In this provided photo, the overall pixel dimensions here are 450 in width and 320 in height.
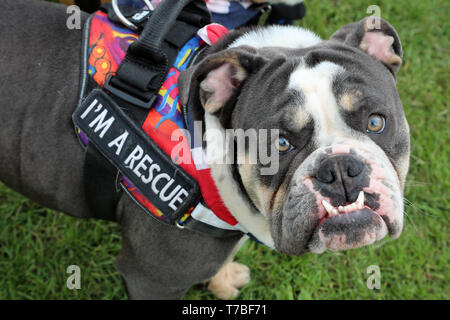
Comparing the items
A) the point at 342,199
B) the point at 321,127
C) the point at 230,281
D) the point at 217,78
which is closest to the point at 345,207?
the point at 342,199

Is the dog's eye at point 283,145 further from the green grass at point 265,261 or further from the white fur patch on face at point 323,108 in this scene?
the green grass at point 265,261

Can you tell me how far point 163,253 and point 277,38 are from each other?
1306 mm

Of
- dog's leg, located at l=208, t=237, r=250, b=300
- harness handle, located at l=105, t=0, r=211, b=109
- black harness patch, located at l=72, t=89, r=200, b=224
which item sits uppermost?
harness handle, located at l=105, t=0, r=211, b=109

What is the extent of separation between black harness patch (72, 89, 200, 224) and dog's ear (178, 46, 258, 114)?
0.33 metres

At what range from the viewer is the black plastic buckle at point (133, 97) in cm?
228

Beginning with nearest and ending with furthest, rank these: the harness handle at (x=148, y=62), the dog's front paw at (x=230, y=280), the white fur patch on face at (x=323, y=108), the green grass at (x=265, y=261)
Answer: the white fur patch on face at (x=323, y=108)
the harness handle at (x=148, y=62)
the dog's front paw at (x=230, y=280)
the green grass at (x=265, y=261)

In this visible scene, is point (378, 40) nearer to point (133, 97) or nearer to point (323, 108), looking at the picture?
point (323, 108)

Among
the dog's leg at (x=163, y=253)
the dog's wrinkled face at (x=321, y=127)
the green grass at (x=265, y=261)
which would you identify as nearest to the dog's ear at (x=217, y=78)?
the dog's wrinkled face at (x=321, y=127)

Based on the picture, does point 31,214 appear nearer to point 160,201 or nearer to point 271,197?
point 160,201

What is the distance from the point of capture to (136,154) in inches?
90.7

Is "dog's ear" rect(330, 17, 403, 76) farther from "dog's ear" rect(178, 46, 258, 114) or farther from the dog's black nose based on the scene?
the dog's black nose

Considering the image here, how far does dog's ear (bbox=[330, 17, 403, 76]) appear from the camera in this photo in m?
2.30

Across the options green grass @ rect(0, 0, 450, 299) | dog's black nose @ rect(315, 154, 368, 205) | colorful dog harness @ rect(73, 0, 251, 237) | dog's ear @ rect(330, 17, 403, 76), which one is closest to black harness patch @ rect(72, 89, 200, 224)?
colorful dog harness @ rect(73, 0, 251, 237)

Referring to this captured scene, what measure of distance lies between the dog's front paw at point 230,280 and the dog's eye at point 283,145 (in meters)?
1.56
